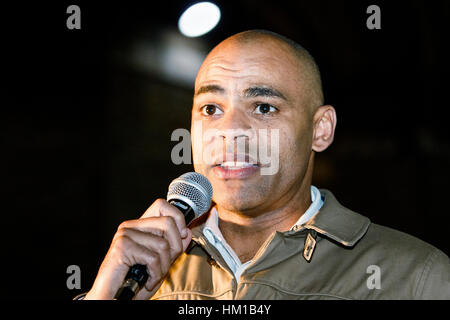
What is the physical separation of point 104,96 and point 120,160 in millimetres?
614

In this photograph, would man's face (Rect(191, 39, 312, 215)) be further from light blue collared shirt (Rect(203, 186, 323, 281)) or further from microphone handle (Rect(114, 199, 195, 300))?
microphone handle (Rect(114, 199, 195, 300))

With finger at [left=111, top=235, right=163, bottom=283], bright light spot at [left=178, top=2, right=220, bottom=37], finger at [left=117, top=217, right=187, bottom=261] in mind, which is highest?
bright light spot at [left=178, top=2, right=220, bottom=37]

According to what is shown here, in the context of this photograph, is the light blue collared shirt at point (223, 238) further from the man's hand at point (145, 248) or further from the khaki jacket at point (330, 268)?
the man's hand at point (145, 248)

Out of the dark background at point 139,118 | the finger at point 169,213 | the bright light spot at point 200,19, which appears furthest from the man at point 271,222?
the dark background at point 139,118

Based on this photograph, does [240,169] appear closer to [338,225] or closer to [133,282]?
[338,225]

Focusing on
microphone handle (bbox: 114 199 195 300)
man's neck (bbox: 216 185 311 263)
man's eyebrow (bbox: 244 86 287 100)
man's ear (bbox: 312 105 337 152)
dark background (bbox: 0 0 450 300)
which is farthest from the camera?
dark background (bbox: 0 0 450 300)

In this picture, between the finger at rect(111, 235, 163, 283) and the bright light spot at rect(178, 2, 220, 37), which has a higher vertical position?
the bright light spot at rect(178, 2, 220, 37)

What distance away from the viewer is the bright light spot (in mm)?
2889

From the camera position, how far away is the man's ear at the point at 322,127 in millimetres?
2018

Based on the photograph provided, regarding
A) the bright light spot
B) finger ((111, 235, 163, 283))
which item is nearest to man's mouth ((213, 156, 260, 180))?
finger ((111, 235, 163, 283))

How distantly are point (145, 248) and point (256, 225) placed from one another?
723 millimetres

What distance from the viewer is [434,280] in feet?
5.05

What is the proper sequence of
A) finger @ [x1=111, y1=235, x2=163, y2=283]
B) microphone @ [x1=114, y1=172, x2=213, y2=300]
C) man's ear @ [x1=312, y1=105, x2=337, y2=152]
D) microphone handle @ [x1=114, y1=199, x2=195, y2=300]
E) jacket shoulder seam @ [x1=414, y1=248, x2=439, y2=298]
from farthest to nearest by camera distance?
1. man's ear @ [x1=312, y1=105, x2=337, y2=152]
2. jacket shoulder seam @ [x1=414, y1=248, x2=439, y2=298]
3. microphone @ [x1=114, y1=172, x2=213, y2=300]
4. finger @ [x1=111, y1=235, x2=163, y2=283]
5. microphone handle @ [x1=114, y1=199, x2=195, y2=300]

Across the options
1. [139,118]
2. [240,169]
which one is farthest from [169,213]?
[139,118]
